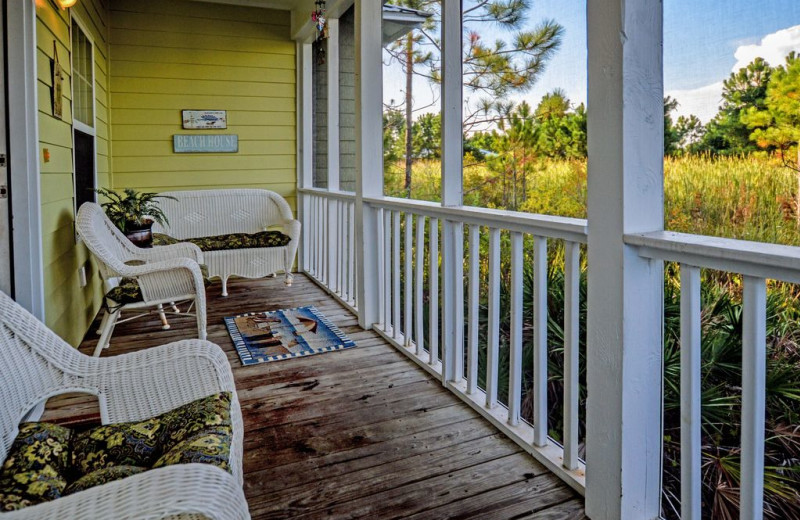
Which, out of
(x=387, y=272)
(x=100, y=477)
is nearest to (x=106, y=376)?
(x=100, y=477)

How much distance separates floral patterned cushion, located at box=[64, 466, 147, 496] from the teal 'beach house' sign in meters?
4.80

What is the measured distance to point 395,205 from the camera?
10.7 feet

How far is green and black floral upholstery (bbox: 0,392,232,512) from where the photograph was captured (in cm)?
119

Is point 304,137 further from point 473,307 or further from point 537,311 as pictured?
point 537,311

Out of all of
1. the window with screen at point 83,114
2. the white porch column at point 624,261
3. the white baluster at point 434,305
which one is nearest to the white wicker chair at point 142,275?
the window with screen at point 83,114

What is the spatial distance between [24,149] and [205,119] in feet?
11.4

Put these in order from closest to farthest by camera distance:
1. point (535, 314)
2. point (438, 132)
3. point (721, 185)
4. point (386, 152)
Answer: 1. point (721, 185)
2. point (535, 314)
3. point (438, 132)
4. point (386, 152)

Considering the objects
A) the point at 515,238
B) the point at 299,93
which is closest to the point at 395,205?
the point at 515,238

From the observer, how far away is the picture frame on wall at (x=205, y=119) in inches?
217

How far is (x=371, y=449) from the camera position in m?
2.20

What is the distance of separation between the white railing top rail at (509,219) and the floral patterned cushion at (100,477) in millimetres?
1412

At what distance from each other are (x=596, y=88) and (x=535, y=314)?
2.86 feet

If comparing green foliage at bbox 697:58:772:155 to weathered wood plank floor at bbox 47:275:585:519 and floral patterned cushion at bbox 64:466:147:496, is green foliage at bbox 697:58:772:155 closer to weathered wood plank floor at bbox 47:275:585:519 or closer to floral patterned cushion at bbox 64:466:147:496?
weathered wood plank floor at bbox 47:275:585:519

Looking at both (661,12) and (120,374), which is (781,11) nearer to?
(661,12)
